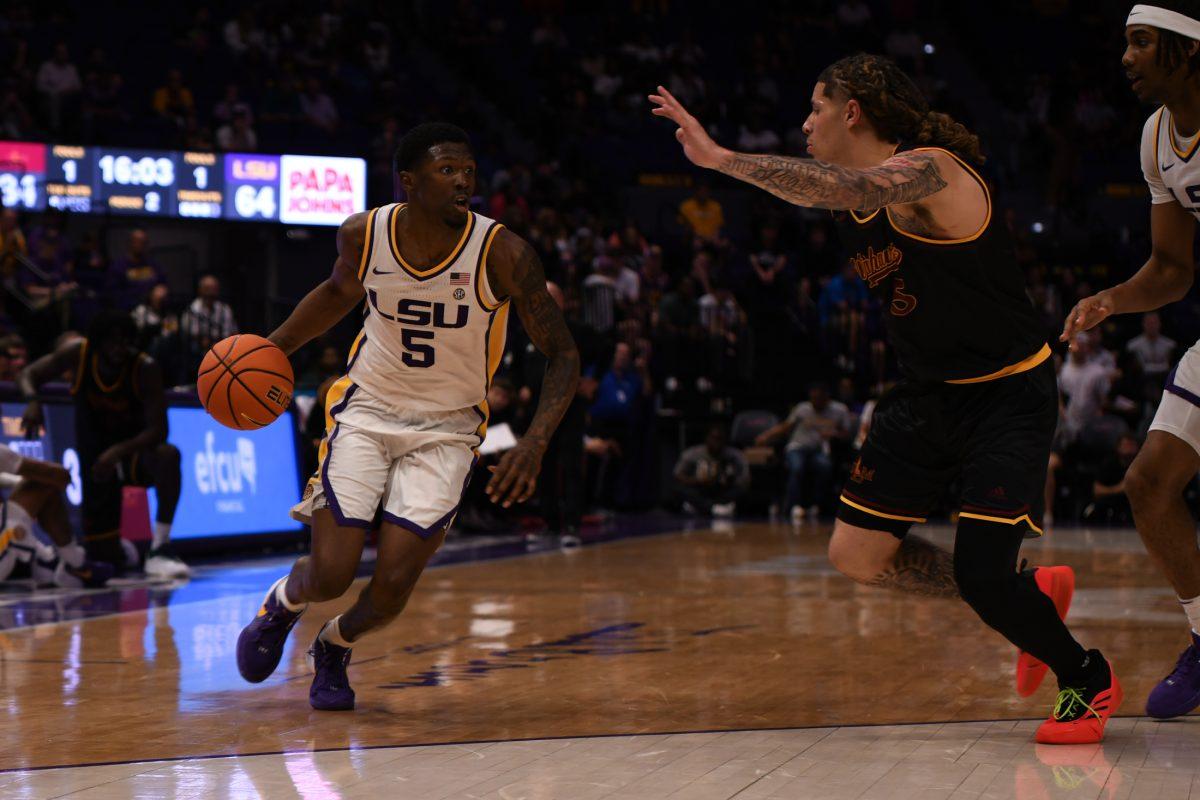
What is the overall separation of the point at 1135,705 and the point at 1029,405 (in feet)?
4.57

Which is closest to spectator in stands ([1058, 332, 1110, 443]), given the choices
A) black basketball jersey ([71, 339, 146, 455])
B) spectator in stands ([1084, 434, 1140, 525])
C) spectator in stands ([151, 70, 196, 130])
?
spectator in stands ([1084, 434, 1140, 525])

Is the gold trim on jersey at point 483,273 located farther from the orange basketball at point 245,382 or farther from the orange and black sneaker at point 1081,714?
the orange and black sneaker at point 1081,714

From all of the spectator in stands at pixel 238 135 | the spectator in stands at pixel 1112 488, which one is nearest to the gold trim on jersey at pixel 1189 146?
the spectator in stands at pixel 1112 488

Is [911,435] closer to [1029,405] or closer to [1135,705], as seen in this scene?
[1029,405]

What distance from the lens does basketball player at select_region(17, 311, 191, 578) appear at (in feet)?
31.6

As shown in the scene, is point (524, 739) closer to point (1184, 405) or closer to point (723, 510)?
point (1184, 405)

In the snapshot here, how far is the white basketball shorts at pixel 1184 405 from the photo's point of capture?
5.05 metres

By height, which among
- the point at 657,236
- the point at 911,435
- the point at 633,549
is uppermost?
the point at 657,236

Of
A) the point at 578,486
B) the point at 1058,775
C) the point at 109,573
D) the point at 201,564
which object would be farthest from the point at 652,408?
the point at 1058,775

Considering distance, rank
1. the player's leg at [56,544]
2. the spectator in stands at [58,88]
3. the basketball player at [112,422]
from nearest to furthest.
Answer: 1. the player's leg at [56,544]
2. the basketball player at [112,422]
3. the spectator in stands at [58,88]

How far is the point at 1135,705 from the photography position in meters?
5.50

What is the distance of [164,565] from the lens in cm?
1005

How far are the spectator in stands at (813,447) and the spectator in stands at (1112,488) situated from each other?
2.54 meters

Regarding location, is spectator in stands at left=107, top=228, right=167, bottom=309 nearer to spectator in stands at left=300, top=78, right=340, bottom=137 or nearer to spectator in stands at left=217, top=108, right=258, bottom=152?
spectator in stands at left=217, top=108, right=258, bottom=152
